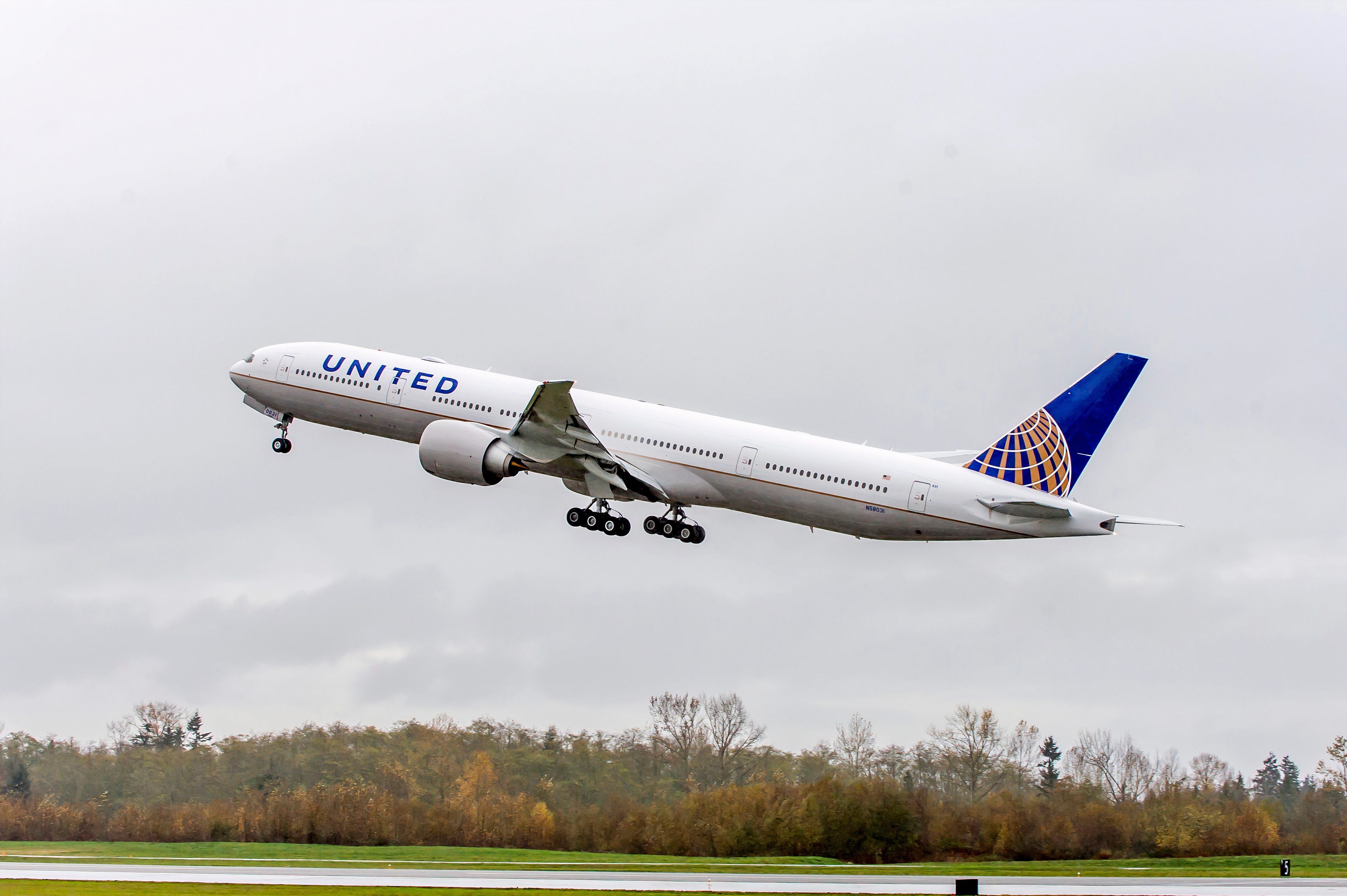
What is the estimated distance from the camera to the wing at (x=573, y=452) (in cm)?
5525

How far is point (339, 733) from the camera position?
71438 mm

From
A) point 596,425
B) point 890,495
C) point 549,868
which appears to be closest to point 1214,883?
point 890,495

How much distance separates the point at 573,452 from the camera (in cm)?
5656

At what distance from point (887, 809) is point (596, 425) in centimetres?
1963

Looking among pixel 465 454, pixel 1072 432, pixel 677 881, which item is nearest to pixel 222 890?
pixel 677 881

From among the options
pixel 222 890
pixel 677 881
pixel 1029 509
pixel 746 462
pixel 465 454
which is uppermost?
pixel 465 454

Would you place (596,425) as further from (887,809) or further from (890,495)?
(887,809)

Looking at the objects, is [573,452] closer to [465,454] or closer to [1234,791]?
[465,454]

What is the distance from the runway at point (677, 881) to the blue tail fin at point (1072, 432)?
13.2 meters

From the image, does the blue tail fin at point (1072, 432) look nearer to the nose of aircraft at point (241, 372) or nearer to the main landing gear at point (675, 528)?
the main landing gear at point (675, 528)

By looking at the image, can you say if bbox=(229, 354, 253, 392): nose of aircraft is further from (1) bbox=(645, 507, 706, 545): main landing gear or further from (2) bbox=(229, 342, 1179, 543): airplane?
(1) bbox=(645, 507, 706, 545): main landing gear

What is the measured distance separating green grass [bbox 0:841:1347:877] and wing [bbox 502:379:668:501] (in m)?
13.8

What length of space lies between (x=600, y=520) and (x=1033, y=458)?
640 inches

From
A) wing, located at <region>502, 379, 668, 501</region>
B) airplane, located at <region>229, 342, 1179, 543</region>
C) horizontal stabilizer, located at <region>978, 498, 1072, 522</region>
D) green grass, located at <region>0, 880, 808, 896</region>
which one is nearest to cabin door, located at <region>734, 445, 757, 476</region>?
airplane, located at <region>229, 342, 1179, 543</region>
